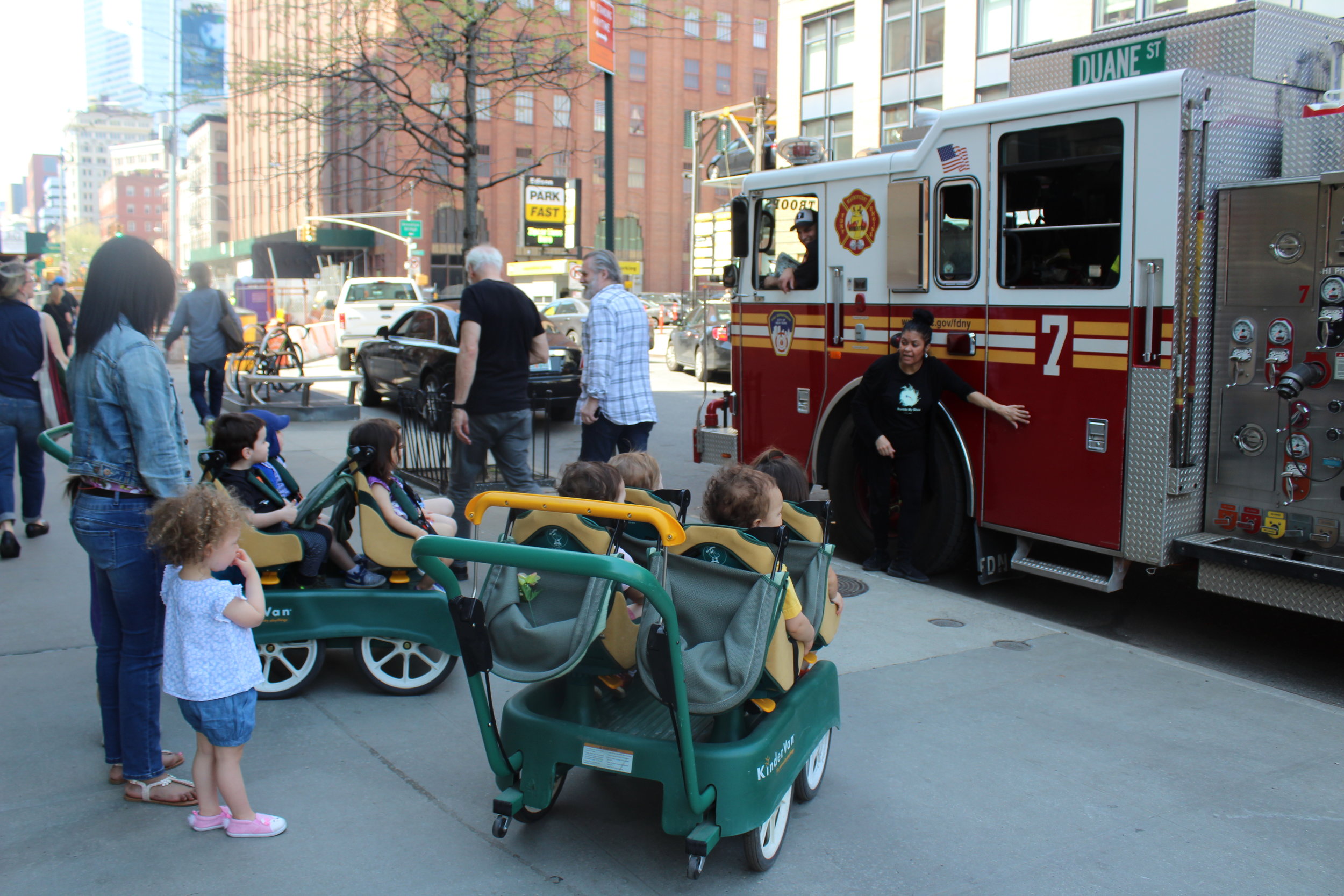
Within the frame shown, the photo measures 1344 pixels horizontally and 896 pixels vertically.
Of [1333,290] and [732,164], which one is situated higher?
[732,164]

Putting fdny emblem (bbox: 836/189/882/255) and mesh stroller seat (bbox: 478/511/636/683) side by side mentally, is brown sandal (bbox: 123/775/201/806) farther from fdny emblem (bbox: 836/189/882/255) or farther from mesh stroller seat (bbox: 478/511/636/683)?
fdny emblem (bbox: 836/189/882/255)

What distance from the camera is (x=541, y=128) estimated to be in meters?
67.4

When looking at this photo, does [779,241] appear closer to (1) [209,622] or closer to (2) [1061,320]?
(2) [1061,320]

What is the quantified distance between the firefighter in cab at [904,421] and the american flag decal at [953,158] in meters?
0.88

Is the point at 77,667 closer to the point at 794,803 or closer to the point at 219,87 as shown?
the point at 794,803

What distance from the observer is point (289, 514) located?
15.3 ft

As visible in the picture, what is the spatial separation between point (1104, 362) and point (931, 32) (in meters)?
30.6

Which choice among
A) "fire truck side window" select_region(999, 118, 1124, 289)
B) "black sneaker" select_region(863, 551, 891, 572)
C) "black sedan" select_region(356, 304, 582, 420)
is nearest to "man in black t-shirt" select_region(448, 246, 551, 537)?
"black sneaker" select_region(863, 551, 891, 572)

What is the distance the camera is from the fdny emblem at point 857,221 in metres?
7.13

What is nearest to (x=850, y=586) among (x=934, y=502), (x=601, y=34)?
(x=934, y=502)

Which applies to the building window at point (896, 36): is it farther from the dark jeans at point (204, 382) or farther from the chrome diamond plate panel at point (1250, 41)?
the chrome diamond plate panel at point (1250, 41)

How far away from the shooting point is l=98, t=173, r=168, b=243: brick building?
147 meters

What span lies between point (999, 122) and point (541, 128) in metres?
64.6

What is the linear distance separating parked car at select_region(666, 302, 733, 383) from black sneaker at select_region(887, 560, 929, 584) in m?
13.6
